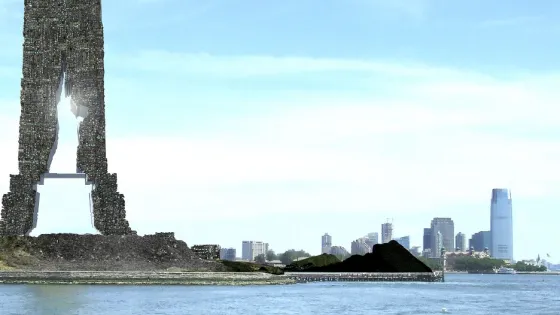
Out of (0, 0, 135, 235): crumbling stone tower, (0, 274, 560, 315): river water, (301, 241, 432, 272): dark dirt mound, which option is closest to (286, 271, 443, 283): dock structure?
(301, 241, 432, 272): dark dirt mound

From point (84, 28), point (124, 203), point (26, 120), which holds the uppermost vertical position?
point (84, 28)

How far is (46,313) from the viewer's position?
50.1m

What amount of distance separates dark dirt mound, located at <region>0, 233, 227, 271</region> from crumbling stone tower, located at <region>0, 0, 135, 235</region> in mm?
3318

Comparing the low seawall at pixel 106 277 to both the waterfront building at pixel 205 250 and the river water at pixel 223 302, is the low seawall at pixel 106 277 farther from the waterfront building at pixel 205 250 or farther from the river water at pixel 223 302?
the waterfront building at pixel 205 250

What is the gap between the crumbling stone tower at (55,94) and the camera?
87.5 metres

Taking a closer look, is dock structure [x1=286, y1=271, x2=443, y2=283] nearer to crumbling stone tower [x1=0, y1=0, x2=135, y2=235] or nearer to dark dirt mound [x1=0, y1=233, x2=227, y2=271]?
dark dirt mound [x1=0, y1=233, x2=227, y2=271]

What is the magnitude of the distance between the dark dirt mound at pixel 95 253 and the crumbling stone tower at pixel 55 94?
3.32 metres

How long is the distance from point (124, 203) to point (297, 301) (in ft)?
90.8

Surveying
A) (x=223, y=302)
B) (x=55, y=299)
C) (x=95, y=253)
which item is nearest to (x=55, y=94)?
(x=95, y=253)

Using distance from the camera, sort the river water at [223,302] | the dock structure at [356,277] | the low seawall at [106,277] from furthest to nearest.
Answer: the dock structure at [356,277] < the low seawall at [106,277] < the river water at [223,302]

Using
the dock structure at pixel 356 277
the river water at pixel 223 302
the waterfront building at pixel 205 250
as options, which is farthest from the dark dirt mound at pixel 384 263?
the river water at pixel 223 302

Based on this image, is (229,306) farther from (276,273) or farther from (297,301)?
(276,273)

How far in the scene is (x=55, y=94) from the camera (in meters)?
88.2

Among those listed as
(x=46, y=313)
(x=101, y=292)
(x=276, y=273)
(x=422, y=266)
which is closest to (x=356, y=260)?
(x=422, y=266)
